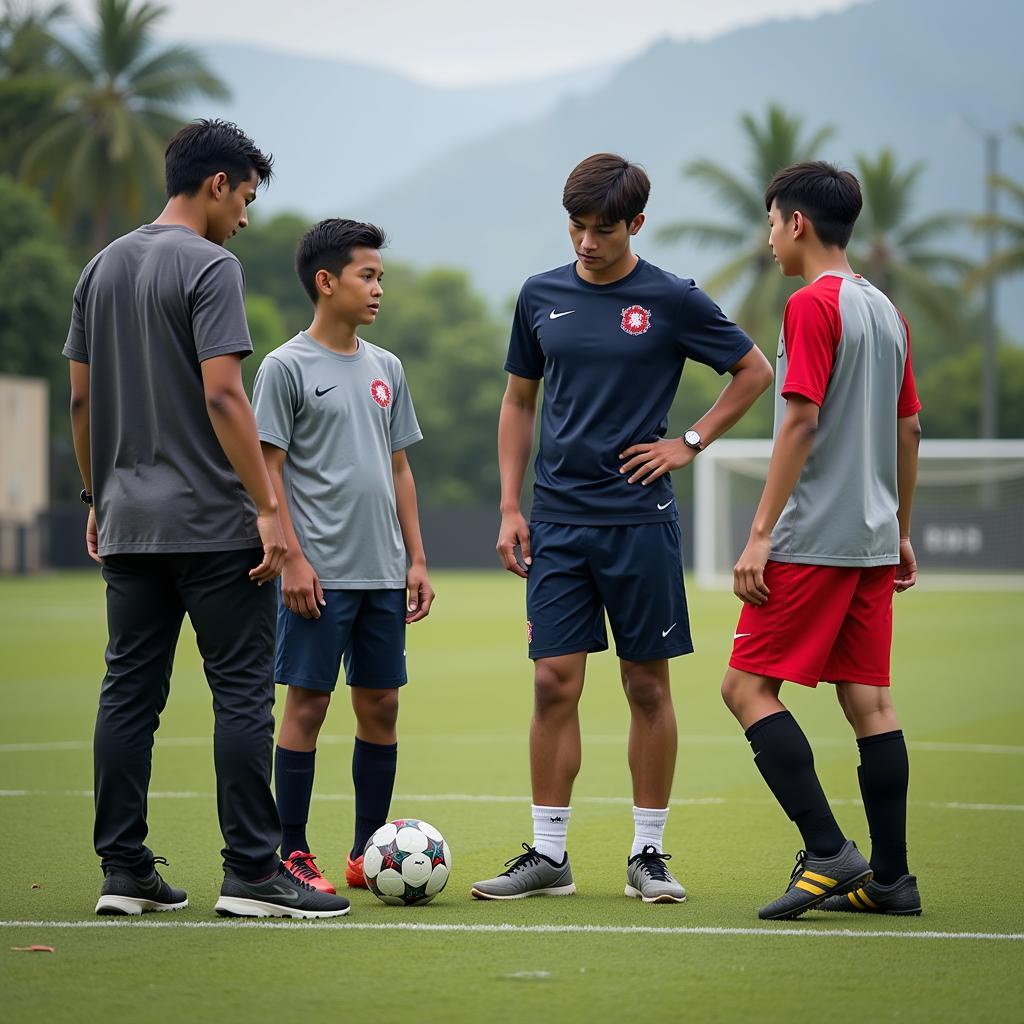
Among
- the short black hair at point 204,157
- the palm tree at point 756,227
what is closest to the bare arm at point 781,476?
the short black hair at point 204,157

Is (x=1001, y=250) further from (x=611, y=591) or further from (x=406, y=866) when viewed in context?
(x=406, y=866)

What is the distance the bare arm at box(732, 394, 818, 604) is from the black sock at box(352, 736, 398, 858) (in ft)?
4.57

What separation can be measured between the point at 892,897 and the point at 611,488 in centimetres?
147

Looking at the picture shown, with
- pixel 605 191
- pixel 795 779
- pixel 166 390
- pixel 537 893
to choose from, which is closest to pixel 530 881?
pixel 537 893

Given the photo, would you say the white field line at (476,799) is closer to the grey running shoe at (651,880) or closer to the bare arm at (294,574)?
the grey running shoe at (651,880)

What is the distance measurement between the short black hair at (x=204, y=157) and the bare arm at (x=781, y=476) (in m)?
1.74

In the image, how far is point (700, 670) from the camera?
14.5 m

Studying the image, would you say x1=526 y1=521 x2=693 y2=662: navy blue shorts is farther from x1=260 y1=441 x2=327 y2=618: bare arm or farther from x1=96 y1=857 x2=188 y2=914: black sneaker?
x1=96 y1=857 x2=188 y2=914: black sneaker

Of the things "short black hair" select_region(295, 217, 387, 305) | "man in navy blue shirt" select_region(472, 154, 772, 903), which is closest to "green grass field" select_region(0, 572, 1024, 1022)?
"man in navy blue shirt" select_region(472, 154, 772, 903)

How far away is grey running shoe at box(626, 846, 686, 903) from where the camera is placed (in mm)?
4984

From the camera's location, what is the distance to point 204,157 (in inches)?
191

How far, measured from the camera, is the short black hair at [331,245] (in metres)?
5.47

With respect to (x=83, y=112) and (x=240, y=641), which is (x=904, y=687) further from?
(x=83, y=112)

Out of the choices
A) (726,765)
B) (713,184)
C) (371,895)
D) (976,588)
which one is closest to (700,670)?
(726,765)
